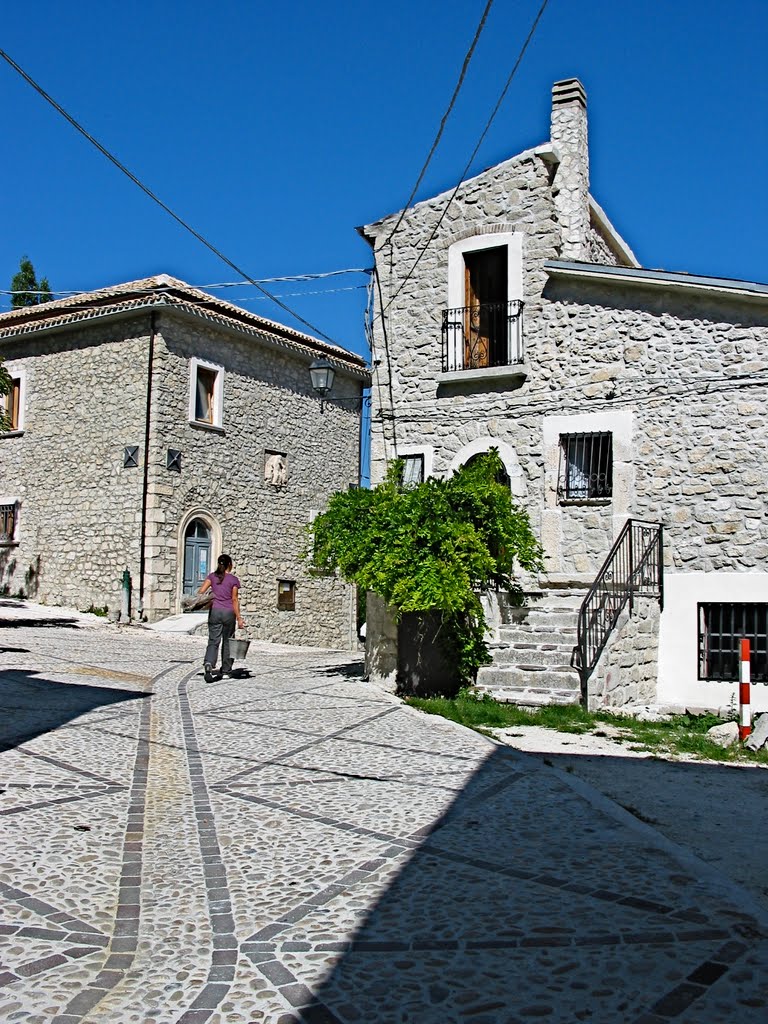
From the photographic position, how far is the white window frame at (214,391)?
2084 cm

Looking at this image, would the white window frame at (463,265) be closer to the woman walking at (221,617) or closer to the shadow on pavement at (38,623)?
the woman walking at (221,617)

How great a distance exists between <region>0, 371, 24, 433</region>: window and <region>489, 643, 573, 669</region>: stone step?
49.6 ft

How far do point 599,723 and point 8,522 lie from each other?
16514 mm

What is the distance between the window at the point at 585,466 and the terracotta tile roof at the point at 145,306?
32.8 feet

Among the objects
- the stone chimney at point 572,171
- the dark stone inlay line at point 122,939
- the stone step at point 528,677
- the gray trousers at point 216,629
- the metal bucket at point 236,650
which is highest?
the stone chimney at point 572,171

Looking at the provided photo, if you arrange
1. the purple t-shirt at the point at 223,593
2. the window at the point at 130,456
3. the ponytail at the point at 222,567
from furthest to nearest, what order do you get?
the window at the point at 130,456 → the ponytail at the point at 222,567 → the purple t-shirt at the point at 223,593

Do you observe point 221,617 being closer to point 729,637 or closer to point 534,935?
point 729,637

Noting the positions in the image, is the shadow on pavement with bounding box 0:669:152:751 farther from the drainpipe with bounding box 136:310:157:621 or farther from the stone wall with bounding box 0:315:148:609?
the stone wall with bounding box 0:315:148:609

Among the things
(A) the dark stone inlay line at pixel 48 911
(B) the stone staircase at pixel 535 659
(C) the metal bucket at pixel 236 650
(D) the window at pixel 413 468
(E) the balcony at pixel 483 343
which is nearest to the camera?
(A) the dark stone inlay line at pixel 48 911

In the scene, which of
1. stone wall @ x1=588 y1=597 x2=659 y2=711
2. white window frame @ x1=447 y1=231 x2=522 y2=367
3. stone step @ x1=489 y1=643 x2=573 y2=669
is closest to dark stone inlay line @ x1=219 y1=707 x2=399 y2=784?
stone step @ x1=489 y1=643 x2=573 y2=669

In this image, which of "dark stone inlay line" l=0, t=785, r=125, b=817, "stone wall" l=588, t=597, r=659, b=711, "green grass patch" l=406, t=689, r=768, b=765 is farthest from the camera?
"stone wall" l=588, t=597, r=659, b=711

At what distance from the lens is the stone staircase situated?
34.5 ft

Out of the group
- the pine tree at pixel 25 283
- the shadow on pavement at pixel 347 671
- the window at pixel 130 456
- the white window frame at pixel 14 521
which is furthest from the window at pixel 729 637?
the pine tree at pixel 25 283

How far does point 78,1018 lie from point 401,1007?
980 mm
